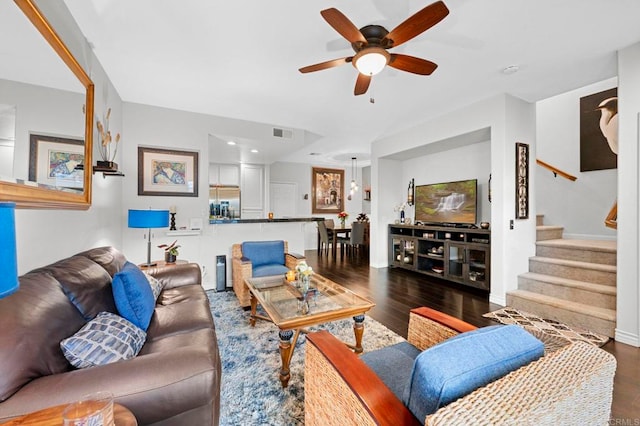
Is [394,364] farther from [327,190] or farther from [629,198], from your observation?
[327,190]

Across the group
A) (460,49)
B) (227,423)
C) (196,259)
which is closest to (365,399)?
(227,423)

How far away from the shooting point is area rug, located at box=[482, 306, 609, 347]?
2557mm

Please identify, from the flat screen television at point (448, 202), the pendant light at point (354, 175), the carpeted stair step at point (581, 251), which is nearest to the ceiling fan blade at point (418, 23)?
the flat screen television at point (448, 202)

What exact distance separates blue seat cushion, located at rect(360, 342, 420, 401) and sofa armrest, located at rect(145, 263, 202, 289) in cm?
207

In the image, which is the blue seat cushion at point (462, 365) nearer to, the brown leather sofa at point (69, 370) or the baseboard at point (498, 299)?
the brown leather sofa at point (69, 370)

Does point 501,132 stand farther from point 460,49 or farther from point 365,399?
point 365,399

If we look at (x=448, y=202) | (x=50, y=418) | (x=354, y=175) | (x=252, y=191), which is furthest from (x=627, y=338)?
(x=354, y=175)

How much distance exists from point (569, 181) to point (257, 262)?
535 cm

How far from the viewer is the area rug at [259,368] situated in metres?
1.59

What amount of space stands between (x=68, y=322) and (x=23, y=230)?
0.66 m

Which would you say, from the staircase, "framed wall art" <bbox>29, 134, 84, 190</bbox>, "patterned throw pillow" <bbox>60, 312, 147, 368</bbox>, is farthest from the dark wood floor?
"framed wall art" <bbox>29, 134, 84, 190</bbox>

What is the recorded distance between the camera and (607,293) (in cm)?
280

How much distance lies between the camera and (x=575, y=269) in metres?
3.26

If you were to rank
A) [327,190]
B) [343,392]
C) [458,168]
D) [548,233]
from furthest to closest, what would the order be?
[327,190]
[458,168]
[548,233]
[343,392]
